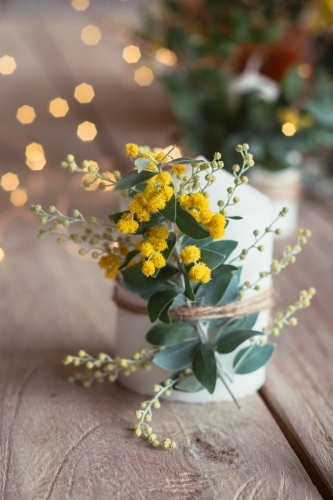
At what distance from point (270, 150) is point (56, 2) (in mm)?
1393

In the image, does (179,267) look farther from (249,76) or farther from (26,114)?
(26,114)

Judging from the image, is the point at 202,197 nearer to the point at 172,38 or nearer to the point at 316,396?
the point at 316,396

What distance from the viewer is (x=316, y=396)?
2.05 feet

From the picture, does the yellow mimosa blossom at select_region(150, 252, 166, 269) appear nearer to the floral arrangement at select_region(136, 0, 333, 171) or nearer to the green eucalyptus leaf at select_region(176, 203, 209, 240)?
the green eucalyptus leaf at select_region(176, 203, 209, 240)

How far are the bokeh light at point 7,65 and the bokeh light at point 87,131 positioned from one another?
1.03 ft

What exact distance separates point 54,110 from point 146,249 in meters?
0.90

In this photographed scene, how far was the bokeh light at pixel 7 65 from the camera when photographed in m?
1.49

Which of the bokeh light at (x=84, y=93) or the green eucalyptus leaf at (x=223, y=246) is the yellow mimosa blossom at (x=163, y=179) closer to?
the green eucalyptus leaf at (x=223, y=246)

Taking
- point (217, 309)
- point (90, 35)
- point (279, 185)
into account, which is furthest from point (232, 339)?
point (90, 35)

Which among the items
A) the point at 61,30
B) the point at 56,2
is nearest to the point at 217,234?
Answer: the point at 61,30

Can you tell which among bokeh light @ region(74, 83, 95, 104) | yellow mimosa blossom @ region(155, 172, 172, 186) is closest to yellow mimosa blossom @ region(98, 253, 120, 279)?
yellow mimosa blossom @ region(155, 172, 172, 186)

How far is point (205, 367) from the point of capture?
0.55 m

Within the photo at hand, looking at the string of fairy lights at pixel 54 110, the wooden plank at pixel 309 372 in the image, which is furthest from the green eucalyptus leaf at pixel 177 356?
the string of fairy lights at pixel 54 110

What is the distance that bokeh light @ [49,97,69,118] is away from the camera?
1.31m
